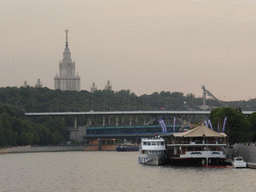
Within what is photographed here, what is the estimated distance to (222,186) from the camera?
295 ft

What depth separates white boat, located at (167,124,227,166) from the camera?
125562 mm

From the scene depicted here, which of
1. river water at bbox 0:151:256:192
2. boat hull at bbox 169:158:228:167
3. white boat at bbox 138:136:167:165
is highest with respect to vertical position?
white boat at bbox 138:136:167:165

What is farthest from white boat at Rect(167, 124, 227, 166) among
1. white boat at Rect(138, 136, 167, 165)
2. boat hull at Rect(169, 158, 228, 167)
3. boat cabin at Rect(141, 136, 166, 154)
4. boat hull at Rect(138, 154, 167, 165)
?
boat cabin at Rect(141, 136, 166, 154)

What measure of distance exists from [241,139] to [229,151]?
457 inches

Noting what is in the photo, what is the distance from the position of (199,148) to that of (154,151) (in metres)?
12.1

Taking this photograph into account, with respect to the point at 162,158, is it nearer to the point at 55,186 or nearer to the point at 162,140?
the point at 162,140

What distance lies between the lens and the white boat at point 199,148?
12556cm

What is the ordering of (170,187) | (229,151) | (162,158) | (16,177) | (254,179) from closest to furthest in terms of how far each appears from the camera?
(170,187)
(254,179)
(16,177)
(162,158)
(229,151)

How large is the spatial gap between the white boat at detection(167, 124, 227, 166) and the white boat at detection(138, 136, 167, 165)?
3.48 m

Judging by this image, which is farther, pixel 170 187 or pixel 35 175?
pixel 35 175

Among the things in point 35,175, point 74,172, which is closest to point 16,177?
point 35,175

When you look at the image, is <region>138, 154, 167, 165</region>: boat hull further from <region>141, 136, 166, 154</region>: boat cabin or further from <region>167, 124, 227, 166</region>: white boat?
<region>167, 124, 227, 166</region>: white boat

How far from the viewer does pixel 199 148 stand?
128750mm

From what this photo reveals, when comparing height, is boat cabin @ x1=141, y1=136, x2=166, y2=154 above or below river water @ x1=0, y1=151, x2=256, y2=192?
above
